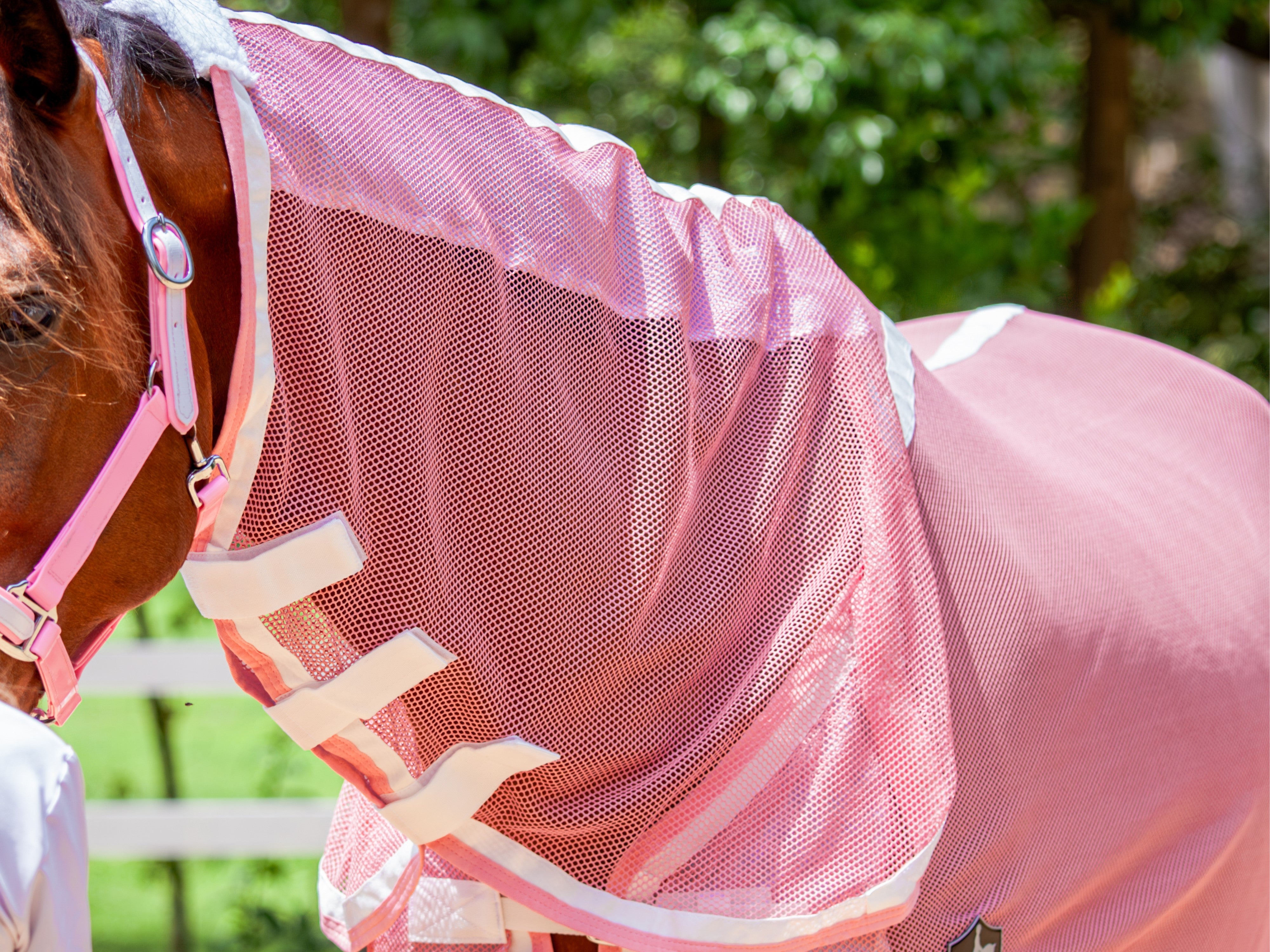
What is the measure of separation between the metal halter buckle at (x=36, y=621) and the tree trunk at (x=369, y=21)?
2522 millimetres

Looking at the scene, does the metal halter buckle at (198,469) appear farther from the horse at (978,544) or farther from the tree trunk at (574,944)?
the tree trunk at (574,944)

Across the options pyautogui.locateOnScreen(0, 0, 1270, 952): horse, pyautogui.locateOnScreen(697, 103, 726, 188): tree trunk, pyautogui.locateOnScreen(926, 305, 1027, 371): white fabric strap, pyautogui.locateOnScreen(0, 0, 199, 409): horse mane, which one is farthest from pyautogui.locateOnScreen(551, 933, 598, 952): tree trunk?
pyautogui.locateOnScreen(697, 103, 726, 188): tree trunk

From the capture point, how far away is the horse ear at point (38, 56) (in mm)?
768

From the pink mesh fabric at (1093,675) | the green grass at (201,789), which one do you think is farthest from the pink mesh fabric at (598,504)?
the green grass at (201,789)

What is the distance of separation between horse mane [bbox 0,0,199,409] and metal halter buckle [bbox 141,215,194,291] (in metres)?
0.02

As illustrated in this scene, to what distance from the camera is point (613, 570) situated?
100 cm

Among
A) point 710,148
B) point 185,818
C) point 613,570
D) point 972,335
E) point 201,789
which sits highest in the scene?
point 613,570

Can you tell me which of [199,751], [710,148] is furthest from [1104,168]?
[199,751]

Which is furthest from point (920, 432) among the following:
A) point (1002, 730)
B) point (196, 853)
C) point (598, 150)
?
point (196, 853)

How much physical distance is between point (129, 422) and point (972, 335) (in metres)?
1.39

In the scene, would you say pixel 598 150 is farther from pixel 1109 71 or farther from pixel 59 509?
pixel 1109 71

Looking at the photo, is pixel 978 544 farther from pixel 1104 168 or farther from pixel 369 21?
pixel 1104 168

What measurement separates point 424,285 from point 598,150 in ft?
0.79

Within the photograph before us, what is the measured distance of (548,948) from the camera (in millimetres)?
1092
